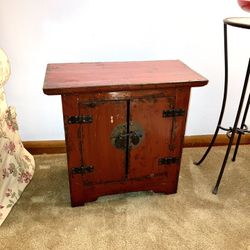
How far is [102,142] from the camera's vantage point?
1.26 metres

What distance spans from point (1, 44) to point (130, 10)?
701 millimetres

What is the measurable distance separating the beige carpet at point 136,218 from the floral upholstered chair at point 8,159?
5 cm

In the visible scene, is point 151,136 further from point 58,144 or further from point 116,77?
point 58,144

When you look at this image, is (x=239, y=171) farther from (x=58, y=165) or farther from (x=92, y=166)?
(x=58, y=165)

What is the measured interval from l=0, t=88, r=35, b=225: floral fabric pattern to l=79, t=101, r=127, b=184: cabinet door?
380 millimetres

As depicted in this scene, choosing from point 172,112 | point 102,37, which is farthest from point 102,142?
point 102,37

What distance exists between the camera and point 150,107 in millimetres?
1211

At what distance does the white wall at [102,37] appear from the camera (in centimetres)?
144

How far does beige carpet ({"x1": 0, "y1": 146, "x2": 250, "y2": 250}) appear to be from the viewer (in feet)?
3.91

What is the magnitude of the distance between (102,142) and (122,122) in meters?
0.13

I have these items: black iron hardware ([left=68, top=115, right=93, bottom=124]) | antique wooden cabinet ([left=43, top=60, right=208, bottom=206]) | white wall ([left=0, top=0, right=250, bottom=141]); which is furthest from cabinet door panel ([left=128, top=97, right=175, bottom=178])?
white wall ([left=0, top=0, right=250, bottom=141])

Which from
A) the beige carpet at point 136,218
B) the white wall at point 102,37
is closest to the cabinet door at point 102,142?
the beige carpet at point 136,218

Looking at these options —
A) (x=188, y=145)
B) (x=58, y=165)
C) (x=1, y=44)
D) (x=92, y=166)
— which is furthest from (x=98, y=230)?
(x=1, y=44)

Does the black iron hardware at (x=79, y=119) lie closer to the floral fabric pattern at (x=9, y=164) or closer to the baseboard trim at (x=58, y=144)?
the floral fabric pattern at (x=9, y=164)
